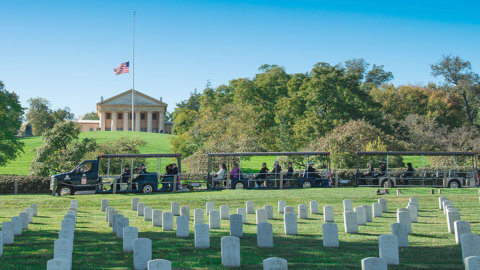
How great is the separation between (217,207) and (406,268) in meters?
12.8

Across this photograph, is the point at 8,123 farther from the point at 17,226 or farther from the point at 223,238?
the point at 223,238

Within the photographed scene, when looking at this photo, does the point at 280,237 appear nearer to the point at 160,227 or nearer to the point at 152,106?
the point at 160,227

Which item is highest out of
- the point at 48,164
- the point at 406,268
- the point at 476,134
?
the point at 476,134

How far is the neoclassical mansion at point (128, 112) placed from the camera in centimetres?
11806

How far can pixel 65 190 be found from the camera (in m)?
26.8

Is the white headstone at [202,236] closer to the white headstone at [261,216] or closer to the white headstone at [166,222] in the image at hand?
the white headstone at [166,222]

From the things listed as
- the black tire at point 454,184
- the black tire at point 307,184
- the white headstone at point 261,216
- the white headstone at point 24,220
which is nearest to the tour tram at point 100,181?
the black tire at point 307,184

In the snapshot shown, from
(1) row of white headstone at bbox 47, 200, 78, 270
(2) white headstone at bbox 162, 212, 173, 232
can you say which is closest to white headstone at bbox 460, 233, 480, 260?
(1) row of white headstone at bbox 47, 200, 78, 270

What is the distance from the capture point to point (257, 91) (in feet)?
215

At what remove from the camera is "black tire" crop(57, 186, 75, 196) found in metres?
26.8

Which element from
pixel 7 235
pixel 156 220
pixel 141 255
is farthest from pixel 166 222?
pixel 141 255

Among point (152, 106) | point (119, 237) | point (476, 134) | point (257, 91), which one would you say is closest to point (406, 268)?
point (119, 237)

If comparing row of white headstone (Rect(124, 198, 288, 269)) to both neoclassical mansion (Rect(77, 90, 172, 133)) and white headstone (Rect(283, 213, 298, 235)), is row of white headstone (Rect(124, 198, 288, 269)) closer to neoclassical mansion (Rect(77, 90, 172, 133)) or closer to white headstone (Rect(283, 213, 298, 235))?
white headstone (Rect(283, 213, 298, 235))

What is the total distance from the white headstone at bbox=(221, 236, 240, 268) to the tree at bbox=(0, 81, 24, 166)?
116 ft
